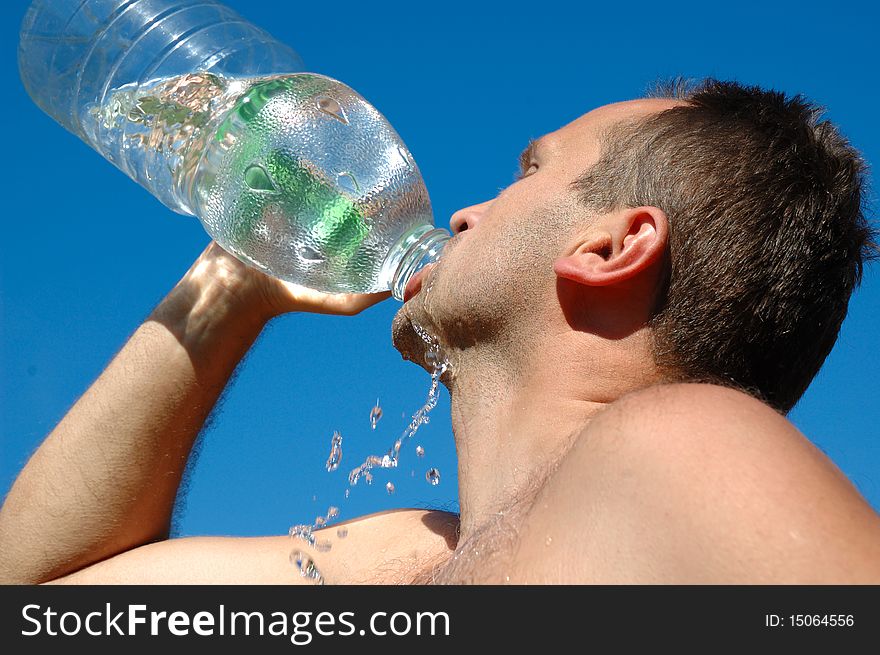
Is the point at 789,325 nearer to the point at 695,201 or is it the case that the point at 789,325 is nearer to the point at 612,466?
the point at 695,201

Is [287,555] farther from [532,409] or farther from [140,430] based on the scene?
[532,409]

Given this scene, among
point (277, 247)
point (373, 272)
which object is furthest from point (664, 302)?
point (277, 247)

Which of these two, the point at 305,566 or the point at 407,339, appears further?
the point at 305,566

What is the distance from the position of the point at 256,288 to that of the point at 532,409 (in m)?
1.51

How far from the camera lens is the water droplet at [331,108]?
2863 mm

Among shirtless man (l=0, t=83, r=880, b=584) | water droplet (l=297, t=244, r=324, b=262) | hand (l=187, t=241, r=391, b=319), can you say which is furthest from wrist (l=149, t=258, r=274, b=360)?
water droplet (l=297, t=244, r=324, b=262)

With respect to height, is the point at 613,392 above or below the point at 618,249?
below

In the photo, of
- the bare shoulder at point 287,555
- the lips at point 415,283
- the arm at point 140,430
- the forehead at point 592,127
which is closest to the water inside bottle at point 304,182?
the lips at point 415,283

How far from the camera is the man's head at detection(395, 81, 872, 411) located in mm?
2299

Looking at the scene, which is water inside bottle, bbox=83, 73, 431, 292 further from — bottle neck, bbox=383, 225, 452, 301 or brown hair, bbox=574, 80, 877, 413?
brown hair, bbox=574, 80, 877, 413

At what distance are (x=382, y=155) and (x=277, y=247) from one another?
17.0 inches

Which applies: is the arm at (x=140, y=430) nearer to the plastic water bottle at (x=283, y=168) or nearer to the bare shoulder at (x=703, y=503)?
the plastic water bottle at (x=283, y=168)

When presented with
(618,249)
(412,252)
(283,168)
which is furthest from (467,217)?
(283,168)

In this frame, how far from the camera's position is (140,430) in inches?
127
